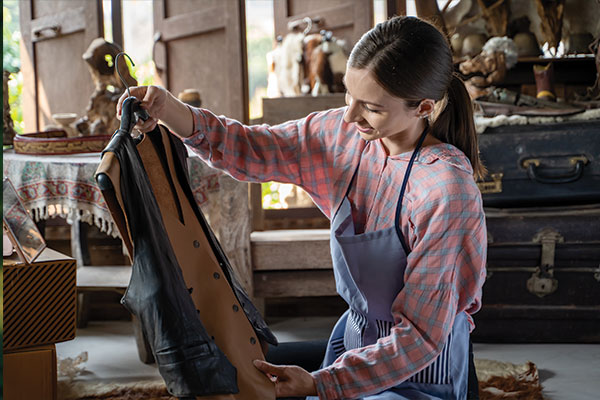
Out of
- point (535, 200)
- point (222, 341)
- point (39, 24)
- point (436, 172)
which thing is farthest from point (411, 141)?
point (39, 24)

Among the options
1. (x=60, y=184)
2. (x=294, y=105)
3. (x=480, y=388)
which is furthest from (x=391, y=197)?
(x=294, y=105)

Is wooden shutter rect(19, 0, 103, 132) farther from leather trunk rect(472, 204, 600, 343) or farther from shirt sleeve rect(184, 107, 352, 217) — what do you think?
shirt sleeve rect(184, 107, 352, 217)

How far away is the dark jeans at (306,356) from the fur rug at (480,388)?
3.21ft

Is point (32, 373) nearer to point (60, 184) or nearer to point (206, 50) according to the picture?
point (60, 184)

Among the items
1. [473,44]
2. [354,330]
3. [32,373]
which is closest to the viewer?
[354,330]

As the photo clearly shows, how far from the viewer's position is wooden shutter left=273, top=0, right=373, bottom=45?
3475 millimetres

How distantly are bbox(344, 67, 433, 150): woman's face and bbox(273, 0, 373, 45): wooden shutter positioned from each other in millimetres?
2262

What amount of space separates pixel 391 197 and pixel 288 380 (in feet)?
1.34

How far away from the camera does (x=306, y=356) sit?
1.43 m

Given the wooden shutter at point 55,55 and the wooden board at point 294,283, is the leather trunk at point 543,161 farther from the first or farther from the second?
the wooden shutter at point 55,55

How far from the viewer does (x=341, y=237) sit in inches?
51.2

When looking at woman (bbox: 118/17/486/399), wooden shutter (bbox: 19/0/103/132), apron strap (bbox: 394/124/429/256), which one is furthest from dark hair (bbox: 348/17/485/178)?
wooden shutter (bbox: 19/0/103/132)

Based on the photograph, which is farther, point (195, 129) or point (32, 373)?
point (32, 373)

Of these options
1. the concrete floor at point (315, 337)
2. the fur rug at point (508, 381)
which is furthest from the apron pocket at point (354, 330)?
the concrete floor at point (315, 337)
